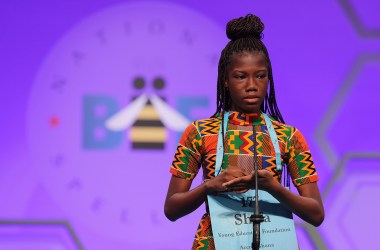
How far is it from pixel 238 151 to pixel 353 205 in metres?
1.45

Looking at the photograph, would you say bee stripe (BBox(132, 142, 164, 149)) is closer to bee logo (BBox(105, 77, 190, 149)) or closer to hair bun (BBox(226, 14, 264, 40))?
bee logo (BBox(105, 77, 190, 149))

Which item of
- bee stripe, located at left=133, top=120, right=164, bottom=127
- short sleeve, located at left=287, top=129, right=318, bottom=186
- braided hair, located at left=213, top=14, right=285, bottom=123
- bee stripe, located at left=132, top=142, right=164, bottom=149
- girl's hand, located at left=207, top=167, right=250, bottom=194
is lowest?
girl's hand, located at left=207, top=167, right=250, bottom=194

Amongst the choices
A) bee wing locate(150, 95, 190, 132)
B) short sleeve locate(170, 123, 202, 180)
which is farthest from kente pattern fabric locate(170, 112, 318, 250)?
bee wing locate(150, 95, 190, 132)

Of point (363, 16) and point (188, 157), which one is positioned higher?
point (363, 16)

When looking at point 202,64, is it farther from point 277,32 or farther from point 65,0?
point 65,0

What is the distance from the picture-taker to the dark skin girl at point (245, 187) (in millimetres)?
1399

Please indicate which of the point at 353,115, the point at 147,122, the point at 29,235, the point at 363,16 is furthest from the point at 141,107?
the point at 363,16

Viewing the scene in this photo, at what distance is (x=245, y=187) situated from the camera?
137 cm

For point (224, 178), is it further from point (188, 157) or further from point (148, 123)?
point (148, 123)

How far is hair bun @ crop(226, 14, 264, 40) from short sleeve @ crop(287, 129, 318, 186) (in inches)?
9.5

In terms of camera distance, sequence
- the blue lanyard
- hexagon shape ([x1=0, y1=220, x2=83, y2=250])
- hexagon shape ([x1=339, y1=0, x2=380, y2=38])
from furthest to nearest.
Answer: hexagon shape ([x1=339, y1=0, x2=380, y2=38]) < hexagon shape ([x1=0, y1=220, x2=83, y2=250]) < the blue lanyard

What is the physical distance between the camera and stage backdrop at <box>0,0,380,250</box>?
2.75 metres

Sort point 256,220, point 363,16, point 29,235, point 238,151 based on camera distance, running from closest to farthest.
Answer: point 256,220 → point 238,151 → point 29,235 → point 363,16

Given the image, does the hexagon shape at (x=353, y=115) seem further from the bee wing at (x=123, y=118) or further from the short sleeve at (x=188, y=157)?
the short sleeve at (x=188, y=157)
